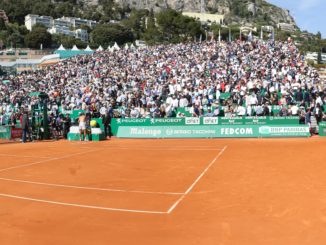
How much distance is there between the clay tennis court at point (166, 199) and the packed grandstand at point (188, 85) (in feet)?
35.3

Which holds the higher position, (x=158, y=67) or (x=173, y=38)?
(x=173, y=38)

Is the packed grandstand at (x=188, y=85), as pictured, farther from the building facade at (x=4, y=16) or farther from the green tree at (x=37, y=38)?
the building facade at (x=4, y=16)

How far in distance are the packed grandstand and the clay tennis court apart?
1077 cm

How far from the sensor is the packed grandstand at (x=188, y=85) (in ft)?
94.8

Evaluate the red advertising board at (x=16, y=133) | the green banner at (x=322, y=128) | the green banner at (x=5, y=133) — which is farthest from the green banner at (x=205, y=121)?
the green banner at (x=5, y=133)

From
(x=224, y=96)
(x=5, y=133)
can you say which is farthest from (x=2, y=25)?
(x=224, y=96)

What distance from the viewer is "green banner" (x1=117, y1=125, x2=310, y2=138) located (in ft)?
86.4

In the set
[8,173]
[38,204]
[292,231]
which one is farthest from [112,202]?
[8,173]

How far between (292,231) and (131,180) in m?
6.39

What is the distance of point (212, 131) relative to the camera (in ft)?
90.6

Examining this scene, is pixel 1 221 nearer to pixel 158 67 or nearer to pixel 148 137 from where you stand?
pixel 148 137

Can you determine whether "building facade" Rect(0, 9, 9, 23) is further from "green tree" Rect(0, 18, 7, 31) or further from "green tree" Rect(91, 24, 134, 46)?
"green tree" Rect(91, 24, 134, 46)

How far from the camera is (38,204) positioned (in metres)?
10.3

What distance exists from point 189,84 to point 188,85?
154 millimetres
